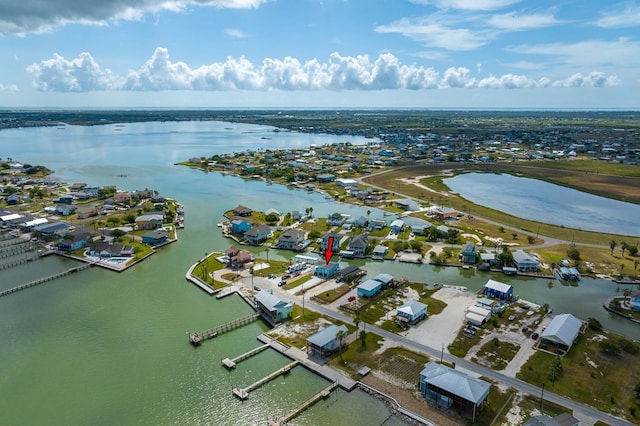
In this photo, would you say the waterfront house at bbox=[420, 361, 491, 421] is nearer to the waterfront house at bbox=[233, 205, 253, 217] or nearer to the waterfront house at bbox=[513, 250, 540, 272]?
the waterfront house at bbox=[513, 250, 540, 272]

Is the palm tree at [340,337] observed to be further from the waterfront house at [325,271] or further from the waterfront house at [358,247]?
the waterfront house at [358,247]

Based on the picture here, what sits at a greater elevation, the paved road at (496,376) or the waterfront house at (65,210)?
the waterfront house at (65,210)

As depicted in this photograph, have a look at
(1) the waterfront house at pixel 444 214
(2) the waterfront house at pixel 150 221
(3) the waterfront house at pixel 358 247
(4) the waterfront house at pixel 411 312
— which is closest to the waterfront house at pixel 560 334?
(4) the waterfront house at pixel 411 312

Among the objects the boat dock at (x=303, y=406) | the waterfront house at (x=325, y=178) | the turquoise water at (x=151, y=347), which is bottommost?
the turquoise water at (x=151, y=347)

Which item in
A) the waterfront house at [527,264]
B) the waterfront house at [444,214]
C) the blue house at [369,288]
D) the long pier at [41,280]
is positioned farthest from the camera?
the waterfront house at [444,214]

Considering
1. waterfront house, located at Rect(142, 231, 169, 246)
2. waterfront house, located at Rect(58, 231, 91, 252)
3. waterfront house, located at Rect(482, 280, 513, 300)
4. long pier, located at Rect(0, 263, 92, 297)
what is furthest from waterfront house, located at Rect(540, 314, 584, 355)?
waterfront house, located at Rect(58, 231, 91, 252)

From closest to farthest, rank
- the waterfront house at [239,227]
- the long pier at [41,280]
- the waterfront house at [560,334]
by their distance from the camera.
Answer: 1. the waterfront house at [560,334]
2. the long pier at [41,280]
3. the waterfront house at [239,227]

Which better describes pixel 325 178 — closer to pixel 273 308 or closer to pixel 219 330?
pixel 273 308
